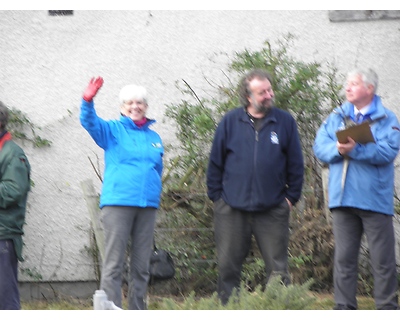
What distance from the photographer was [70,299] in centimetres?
908

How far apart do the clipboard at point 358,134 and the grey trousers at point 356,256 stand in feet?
1.67

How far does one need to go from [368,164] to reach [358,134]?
0.29 metres

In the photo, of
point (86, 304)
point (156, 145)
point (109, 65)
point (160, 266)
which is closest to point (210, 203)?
point (160, 266)

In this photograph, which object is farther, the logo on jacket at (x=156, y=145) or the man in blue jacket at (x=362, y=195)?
the logo on jacket at (x=156, y=145)

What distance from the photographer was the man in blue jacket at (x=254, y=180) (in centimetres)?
709

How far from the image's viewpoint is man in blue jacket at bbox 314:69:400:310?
23.5ft

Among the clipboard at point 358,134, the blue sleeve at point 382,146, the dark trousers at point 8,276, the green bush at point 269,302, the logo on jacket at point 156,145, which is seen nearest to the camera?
the green bush at point 269,302

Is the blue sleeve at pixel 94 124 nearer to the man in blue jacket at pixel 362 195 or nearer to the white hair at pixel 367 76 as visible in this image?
the man in blue jacket at pixel 362 195

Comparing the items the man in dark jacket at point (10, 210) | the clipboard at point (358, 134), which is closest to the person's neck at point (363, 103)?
the clipboard at point (358, 134)

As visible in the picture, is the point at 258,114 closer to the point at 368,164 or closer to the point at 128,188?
the point at 368,164

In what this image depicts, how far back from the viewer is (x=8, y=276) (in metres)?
7.23

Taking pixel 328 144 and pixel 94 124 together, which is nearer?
pixel 94 124

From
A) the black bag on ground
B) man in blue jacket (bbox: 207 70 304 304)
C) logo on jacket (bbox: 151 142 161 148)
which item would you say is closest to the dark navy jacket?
man in blue jacket (bbox: 207 70 304 304)
